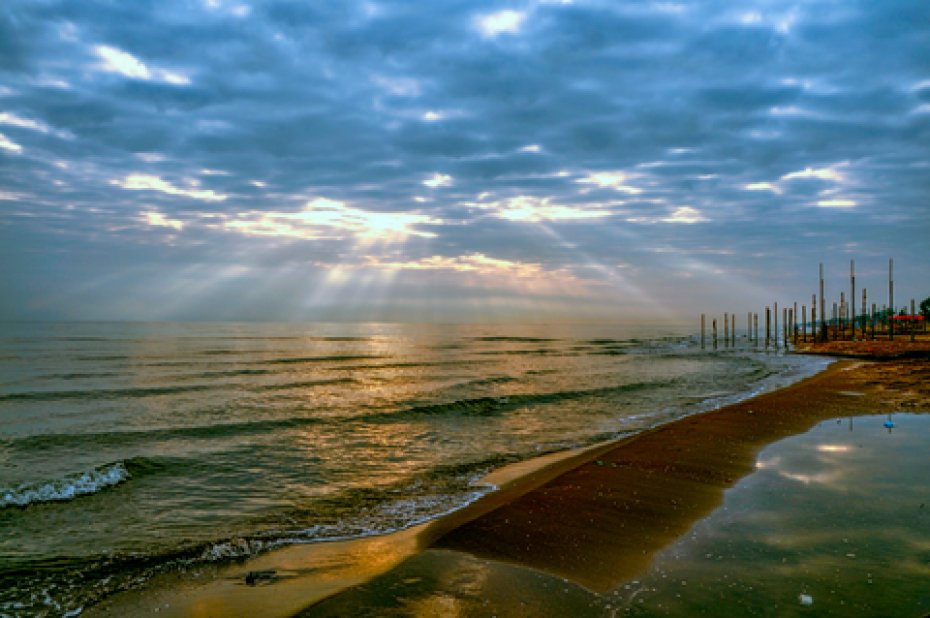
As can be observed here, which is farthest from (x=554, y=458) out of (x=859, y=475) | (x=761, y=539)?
(x=761, y=539)

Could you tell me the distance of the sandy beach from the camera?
226 inches

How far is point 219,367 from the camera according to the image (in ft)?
134

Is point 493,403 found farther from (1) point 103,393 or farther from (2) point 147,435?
(1) point 103,393

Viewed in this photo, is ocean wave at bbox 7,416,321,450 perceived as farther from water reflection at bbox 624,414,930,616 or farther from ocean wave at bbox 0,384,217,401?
water reflection at bbox 624,414,930,616

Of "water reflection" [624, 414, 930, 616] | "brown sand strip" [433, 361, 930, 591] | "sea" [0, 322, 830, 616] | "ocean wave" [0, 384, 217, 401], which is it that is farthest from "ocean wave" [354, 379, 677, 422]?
"water reflection" [624, 414, 930, 616]

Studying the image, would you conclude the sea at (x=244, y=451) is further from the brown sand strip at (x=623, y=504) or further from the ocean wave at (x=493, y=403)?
the brown sand strip at (x=623, y=504)

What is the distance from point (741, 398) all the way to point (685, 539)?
21220 millimetres

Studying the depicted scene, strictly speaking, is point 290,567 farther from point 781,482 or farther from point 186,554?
point 781,482

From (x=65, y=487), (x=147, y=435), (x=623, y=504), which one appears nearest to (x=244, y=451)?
(x=65, y=487)

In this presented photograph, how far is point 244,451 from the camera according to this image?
599 inches

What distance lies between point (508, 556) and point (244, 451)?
1084 centimetres

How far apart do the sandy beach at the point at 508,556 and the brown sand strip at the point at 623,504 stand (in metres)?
0.03

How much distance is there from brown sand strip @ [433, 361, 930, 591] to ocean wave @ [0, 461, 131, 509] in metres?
8.41

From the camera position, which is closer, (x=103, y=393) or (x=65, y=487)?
(x=65, y=487)
